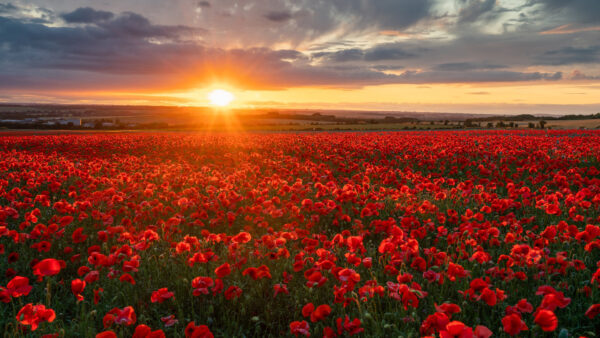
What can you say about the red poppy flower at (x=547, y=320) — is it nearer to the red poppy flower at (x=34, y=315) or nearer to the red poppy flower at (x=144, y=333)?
the red poppy flower at (x=144, y=333)

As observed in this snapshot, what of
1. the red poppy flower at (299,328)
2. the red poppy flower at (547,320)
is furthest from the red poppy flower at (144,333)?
the red poppy flower at (547,320)

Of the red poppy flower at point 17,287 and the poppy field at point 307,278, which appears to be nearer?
the red poppy flower at point 17,287

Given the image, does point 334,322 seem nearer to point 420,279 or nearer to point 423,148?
point 420,279

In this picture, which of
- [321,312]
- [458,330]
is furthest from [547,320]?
[321,312]

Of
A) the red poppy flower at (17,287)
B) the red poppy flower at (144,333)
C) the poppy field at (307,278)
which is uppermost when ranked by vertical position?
the red poppy flower at (17,287)

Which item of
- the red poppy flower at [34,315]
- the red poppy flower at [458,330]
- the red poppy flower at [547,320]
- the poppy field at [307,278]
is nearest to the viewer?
the red poppy flower at [458,330]

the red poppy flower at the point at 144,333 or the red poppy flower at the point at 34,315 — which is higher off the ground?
the red poppy flower at the point at 144,333

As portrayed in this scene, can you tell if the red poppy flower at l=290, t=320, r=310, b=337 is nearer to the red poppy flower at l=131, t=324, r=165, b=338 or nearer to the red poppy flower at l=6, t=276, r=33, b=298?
the red poppy flower at l=131, t=324, r=165, b=338

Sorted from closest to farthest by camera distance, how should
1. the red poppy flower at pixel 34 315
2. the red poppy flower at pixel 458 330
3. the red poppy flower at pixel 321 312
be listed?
the red poppy flower at pixel 458 330 → the red poppy flower at pixel 34 315 → the red poppy flower at pixel 321 312

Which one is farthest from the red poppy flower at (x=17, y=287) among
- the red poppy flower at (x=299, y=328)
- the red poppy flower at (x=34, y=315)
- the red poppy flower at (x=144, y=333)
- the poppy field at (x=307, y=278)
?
the red poppy flower at (x=299, y=328)

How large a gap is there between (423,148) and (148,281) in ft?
43.7

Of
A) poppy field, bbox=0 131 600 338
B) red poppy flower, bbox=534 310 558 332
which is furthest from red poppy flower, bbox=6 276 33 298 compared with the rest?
red poppy flower, bbox=534 310 558 332


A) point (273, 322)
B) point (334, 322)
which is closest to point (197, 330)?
point (273, 322)

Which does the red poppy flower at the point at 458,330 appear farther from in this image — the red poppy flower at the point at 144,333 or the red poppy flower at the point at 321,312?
the red poppy flower at the point at 144,333
